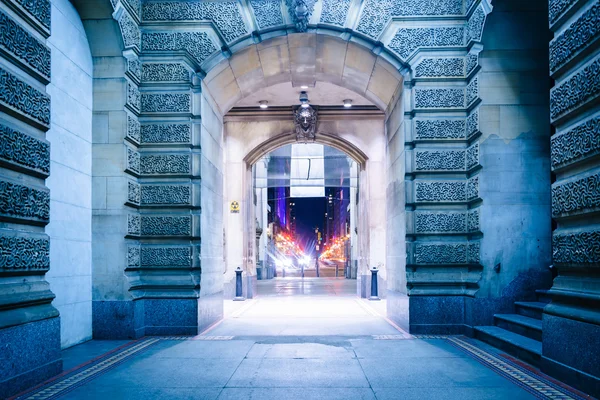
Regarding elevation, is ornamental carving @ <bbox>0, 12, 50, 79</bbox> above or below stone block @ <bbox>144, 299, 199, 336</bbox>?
above

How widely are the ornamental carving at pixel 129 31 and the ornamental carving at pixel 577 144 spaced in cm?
695

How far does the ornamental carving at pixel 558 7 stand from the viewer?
218 inches

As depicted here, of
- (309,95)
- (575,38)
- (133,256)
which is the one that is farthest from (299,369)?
(309,95)

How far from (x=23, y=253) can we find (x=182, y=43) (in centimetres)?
536

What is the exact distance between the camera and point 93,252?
27.8ft

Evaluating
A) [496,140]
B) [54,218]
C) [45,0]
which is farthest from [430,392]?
[45,0]

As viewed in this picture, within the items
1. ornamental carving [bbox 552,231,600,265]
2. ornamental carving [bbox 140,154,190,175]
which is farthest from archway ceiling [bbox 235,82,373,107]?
ornamental carving [bbox 552,231,600,265]

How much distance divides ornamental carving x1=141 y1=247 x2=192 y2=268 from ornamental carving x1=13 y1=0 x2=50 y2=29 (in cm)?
431

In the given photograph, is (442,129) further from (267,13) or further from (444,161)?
(267,13)

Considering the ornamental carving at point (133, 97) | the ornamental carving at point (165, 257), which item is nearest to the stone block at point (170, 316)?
the ornamental carving at point (165, 257)

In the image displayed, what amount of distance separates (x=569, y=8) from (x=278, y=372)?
538 centimetres

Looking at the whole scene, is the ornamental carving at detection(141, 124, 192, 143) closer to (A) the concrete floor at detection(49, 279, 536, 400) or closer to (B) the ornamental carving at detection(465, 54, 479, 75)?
(A) the concrete floor at detection(49, 279, 536, 400)

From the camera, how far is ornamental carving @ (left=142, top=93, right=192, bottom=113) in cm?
930

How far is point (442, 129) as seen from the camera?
9.17 m
